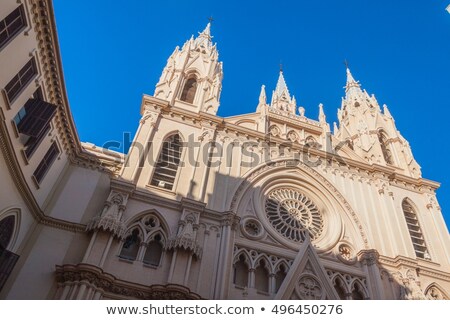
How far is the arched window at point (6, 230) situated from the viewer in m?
11.8

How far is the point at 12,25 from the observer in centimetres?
1095

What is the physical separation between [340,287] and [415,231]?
7009 mm

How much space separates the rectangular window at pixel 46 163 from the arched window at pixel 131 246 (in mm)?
4198

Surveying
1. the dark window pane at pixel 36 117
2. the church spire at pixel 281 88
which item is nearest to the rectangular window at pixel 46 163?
the dark window pane at pixel 36 117

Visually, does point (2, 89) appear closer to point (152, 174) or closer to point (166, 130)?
point (152, 174)

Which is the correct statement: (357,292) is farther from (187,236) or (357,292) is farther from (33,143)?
(33,143)

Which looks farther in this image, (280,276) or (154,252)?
Answer: (280,276)

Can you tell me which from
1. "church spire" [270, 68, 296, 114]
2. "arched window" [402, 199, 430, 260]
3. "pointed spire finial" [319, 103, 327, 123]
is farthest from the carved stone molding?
"church spire" [270, 68, 296, 114]

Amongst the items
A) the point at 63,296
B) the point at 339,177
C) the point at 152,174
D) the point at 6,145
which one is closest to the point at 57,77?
the point at 6,145

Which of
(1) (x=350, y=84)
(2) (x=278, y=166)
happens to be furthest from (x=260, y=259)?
(1) (x=350, y=84)

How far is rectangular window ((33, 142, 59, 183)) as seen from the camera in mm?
13680

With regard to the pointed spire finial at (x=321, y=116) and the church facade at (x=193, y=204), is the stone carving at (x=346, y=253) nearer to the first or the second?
the church facade at (x=193, y=204)

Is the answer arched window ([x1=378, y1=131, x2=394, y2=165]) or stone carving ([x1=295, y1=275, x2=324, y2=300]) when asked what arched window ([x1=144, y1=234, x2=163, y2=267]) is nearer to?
stone carving ([x1=295, y1=275, x2=324, y2=300])

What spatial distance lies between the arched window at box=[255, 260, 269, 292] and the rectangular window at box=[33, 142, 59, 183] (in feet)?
32.2
